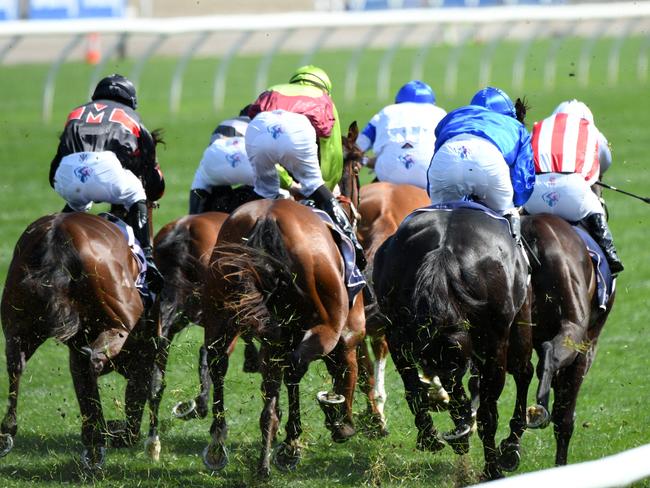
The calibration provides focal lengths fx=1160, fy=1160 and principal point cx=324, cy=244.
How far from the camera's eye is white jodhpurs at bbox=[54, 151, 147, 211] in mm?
6281

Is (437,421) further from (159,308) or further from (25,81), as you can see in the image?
(25,81)

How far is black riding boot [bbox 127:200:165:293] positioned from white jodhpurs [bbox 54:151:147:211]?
102 millimetres

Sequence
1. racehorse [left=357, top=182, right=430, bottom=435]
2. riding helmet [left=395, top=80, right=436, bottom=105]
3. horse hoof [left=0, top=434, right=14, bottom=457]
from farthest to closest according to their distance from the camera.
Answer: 1. riding helmet [left=395, top=80, right=436, bottom=105]
2. racehorse [left=357, top=182, right=430, bottom=435]
3. horse hoof [left=0, top=434, right=14, bottom=457]

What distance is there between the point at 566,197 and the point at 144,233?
7.66 ft

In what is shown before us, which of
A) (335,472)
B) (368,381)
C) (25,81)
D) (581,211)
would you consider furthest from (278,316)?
(25,81)

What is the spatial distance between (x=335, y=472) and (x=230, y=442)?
0.79 metres

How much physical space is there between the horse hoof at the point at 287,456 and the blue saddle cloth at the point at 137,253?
1.22m

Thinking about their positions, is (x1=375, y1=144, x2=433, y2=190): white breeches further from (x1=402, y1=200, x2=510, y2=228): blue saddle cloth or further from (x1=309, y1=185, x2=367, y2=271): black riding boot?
(x1=402, y1=200, x2=510, y2=228): blue saddle cloth

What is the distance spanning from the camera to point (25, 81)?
22.8m

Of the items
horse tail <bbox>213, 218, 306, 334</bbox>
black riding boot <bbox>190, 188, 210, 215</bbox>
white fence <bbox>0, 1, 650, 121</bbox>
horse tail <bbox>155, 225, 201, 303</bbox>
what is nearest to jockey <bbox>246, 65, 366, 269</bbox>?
horse tail <bbox>213, 218, 306, 334</bbox>

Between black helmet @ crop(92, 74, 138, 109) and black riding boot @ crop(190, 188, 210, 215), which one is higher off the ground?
black helmet @ crop(92, 74, 138, 109)

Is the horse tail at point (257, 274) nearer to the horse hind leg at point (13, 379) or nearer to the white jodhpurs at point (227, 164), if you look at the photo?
the horse hind leg at point (13, 379)

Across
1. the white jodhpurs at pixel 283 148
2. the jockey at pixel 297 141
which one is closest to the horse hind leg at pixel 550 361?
the jockey at pixel 297 141

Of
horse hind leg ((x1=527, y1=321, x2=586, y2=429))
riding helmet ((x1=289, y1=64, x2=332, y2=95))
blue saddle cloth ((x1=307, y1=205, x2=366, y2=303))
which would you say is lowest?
horse hind leg ((x1=527, y1=321, x2=586, y2=429))
